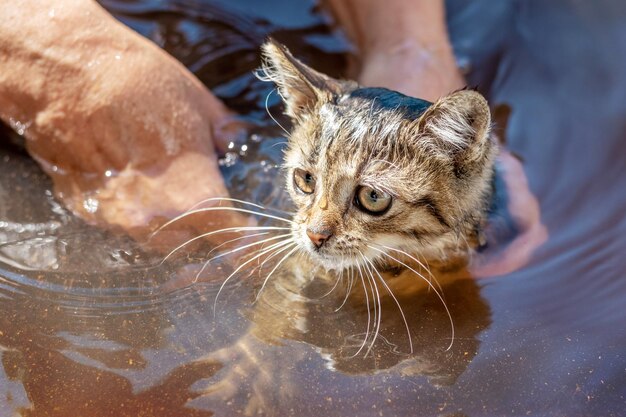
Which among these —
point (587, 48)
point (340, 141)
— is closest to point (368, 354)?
point (340, 141)

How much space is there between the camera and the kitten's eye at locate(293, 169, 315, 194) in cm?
249

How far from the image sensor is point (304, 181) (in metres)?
2.51

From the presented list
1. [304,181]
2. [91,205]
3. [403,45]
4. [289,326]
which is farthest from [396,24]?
[289,326]

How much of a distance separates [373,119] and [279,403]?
87 cm

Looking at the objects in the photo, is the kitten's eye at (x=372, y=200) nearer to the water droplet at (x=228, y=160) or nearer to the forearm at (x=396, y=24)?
the water droplet at (x=228, y=160)

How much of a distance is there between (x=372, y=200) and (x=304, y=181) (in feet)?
0.91

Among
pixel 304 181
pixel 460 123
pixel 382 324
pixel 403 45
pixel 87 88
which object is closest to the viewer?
pixel 460 123

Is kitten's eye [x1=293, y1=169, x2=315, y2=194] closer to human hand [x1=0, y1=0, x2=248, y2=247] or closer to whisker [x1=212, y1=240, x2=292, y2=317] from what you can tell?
whisker [x1=212, y1=240, x2=292, y2=317]

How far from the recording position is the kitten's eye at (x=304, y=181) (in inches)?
97.9

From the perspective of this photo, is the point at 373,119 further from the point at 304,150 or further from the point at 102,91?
the point at 102,91

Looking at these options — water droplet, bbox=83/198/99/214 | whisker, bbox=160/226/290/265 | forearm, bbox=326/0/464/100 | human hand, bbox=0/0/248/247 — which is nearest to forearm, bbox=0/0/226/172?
human hand, bbox=0/0/248/247

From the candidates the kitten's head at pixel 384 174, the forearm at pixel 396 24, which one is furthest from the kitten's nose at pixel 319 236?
the forearm at pixel 396 24

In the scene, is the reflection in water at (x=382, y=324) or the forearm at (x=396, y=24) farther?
the forearm at (x=396, y=24)

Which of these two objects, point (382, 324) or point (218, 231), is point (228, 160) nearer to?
point (218, 231)
